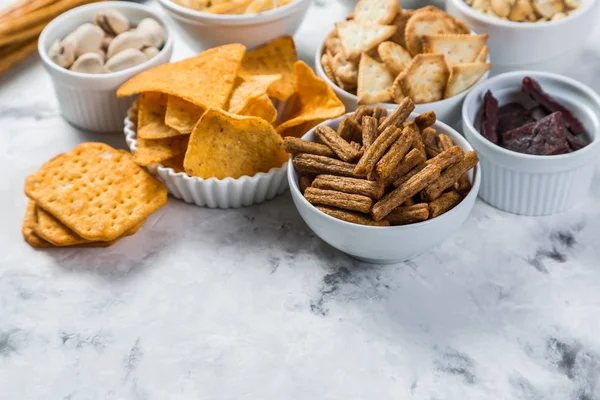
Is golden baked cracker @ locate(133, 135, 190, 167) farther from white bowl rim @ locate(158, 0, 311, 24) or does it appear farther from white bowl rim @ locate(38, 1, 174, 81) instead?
white bowl rim @ locate(158, 0, 311, 24)

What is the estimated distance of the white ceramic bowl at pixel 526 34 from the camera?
1.48 metres

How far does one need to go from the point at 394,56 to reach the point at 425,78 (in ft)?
0.27

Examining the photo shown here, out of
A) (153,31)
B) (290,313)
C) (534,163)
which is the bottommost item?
(290,313)

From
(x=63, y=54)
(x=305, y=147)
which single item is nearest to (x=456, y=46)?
(x=305, y=147)

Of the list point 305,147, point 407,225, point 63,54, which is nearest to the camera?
point 407,225

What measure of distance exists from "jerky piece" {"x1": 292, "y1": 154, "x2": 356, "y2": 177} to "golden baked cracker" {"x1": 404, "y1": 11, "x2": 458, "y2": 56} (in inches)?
14.3

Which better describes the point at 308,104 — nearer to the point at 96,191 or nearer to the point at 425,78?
the point at 425,78

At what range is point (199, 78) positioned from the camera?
1.34 meters

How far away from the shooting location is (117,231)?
123cm

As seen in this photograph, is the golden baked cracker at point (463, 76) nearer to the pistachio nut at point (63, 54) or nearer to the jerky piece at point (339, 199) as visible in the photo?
the jerky piece at point (339, 199)

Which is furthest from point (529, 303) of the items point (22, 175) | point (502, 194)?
point (22, 175)

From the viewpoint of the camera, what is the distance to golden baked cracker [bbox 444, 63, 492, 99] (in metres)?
1.36

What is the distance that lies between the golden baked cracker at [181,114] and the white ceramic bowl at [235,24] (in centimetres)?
23

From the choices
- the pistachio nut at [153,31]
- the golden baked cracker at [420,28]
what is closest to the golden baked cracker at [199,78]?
the pistachio nut at [153,31]
